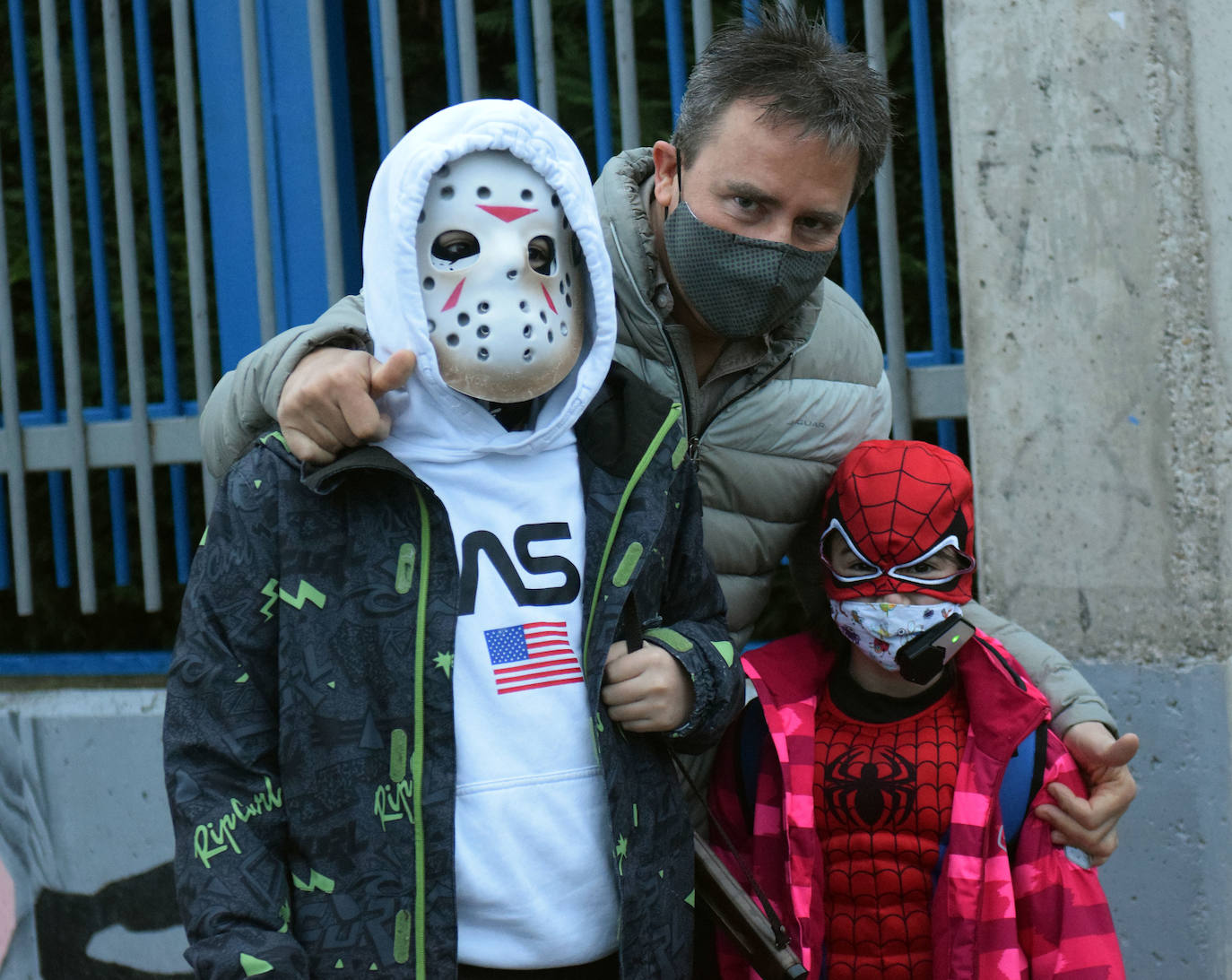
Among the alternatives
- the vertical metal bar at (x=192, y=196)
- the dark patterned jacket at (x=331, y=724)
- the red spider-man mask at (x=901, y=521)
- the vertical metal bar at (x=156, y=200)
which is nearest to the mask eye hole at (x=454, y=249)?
the dark patterned jacket at (x=331, y=724)

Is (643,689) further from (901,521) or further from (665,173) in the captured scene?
(665,173)

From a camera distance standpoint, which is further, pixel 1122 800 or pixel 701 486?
pixel 701 486

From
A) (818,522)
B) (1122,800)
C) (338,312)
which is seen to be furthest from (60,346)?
(1122,800)

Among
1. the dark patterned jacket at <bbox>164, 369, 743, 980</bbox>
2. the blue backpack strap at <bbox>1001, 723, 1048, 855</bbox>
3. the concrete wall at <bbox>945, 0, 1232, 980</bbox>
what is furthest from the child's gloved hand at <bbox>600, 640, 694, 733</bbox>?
the concrete wall at <bbox>945, 0, 1232, 980</bbox>

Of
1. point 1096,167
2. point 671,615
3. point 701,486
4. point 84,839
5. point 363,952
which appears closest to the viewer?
point 363,952

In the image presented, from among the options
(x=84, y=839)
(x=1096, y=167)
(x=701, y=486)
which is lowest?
(x=84, y=839)

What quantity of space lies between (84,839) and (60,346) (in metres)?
1.64

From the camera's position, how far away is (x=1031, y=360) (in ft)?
10.3

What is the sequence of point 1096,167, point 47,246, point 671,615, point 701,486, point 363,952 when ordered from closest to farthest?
point 363,952 < point 671,615 < point 701,486 < point 1096,167 < point 47,246

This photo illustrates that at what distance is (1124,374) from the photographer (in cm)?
306

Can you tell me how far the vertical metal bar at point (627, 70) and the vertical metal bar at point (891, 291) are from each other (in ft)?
2.00

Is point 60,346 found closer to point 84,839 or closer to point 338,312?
point 84,839

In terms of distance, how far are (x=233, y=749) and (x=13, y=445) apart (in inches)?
103

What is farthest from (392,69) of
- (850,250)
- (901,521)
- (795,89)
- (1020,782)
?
(1020,782)
